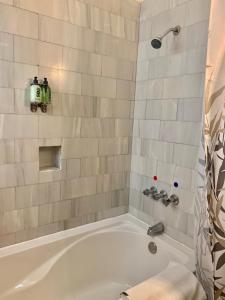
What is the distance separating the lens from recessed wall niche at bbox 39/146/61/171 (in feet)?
5.59

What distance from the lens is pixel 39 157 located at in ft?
5.51

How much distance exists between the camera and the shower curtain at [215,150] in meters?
1.00

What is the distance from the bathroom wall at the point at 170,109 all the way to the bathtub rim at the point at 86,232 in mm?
51

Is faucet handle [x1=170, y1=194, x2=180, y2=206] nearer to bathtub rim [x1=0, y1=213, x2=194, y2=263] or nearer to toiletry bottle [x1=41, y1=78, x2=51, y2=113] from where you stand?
bathtub rim [x1=0, y1=213, x2=194, y2=263]

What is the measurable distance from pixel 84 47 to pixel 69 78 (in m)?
0.25

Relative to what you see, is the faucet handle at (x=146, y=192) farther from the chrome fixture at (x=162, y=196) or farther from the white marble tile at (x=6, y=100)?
the white marble tile at (x=6, y=100)

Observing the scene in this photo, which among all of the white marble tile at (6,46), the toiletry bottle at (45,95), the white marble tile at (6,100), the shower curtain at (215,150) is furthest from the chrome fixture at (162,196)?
the white marble tile at (6,46)

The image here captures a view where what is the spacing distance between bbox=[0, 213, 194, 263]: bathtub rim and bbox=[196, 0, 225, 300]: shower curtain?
0.54 metres

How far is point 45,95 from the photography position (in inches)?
60.4

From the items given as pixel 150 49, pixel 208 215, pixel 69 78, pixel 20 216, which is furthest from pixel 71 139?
pixel 208 215

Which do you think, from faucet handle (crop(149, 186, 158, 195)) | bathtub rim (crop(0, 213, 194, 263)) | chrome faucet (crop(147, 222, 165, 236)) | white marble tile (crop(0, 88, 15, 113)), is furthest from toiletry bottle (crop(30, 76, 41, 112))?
chrome faucet (crop(147, 222, 165, 236))

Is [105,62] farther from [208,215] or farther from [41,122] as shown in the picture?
[208,215]

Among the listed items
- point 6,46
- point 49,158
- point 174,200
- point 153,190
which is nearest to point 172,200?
point 174,200

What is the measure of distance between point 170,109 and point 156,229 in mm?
868
